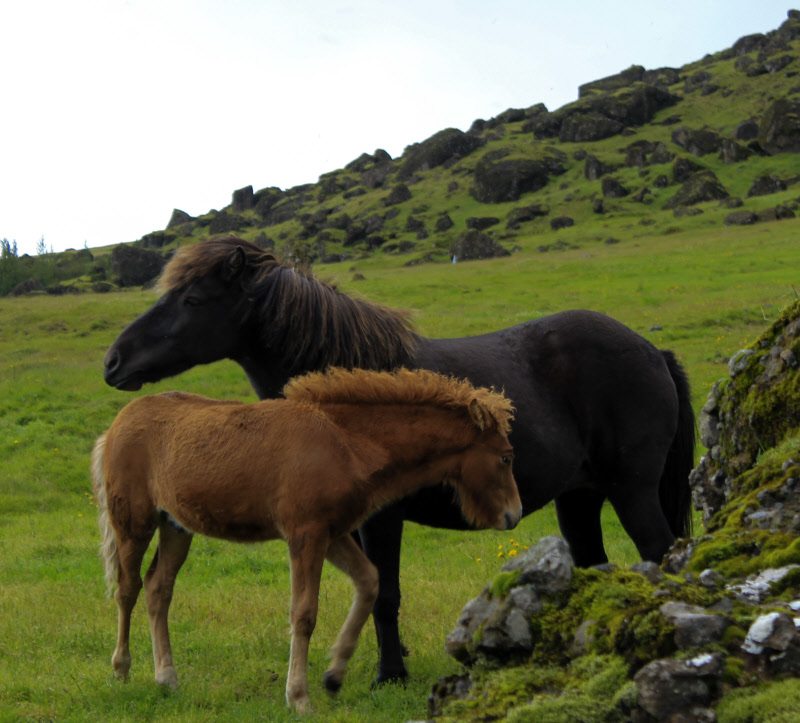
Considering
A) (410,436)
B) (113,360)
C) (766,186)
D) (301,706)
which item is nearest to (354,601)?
(301,706)

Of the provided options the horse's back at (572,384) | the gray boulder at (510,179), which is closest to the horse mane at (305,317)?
the horse's back at (572,384)

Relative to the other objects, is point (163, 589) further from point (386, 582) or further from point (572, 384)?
point (572, 384)

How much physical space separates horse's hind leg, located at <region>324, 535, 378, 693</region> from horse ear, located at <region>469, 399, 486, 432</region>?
1166 mm

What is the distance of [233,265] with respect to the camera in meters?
7.38

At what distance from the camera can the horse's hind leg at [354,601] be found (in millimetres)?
6336

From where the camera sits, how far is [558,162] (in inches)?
4161

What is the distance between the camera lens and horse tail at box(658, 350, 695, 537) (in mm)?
8555

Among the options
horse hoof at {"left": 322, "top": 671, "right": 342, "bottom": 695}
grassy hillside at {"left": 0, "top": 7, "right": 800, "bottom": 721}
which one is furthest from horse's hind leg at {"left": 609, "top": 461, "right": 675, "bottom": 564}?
horse hoof at {"left": 322, "top": 671, "right": 342, "bottom": 695}

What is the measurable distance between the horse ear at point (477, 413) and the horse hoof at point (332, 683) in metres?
1.92

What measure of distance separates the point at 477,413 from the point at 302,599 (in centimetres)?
165

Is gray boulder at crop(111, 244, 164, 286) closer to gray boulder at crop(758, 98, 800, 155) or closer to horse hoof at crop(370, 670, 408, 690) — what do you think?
gray boulder at crop(758, 98, 800, 155)

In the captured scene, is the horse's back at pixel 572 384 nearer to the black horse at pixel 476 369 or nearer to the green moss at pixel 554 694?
the black horse at pixel 476 369

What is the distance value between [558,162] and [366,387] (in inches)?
4066

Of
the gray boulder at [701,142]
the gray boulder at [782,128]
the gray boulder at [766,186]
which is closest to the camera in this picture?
the gray boulder at [766,186]
